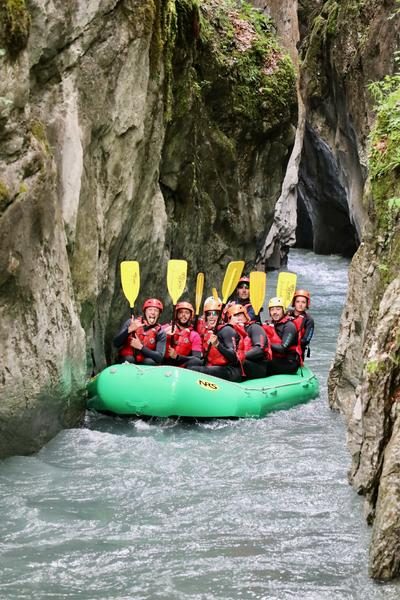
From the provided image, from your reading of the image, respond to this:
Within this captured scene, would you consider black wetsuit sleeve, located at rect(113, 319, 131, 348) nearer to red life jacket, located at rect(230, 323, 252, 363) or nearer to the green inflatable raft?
the green inflatable raft

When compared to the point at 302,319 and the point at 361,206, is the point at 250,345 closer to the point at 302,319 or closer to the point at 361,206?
the point at 302,319

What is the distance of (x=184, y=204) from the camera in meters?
13.8

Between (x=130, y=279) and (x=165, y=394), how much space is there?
5.98 feet

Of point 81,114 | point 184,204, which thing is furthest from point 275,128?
point 81,114

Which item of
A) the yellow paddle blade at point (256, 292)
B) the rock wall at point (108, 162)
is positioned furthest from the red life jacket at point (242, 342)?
the rock wall at point (108, 162)

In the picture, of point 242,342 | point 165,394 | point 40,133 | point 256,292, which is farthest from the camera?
point 256,292

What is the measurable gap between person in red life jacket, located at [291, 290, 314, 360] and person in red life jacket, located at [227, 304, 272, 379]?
57cm

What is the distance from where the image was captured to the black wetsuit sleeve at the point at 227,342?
977 centimetres

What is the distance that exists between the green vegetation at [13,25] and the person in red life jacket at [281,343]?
4.49m

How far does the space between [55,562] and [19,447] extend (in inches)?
89.9

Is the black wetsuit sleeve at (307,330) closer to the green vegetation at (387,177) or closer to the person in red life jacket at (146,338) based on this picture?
A: the person in red life jacket at (146,338)

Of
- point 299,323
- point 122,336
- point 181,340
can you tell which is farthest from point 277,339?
point 122,336

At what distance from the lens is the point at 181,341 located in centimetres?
997

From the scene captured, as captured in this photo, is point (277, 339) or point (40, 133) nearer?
point (40, 133)
